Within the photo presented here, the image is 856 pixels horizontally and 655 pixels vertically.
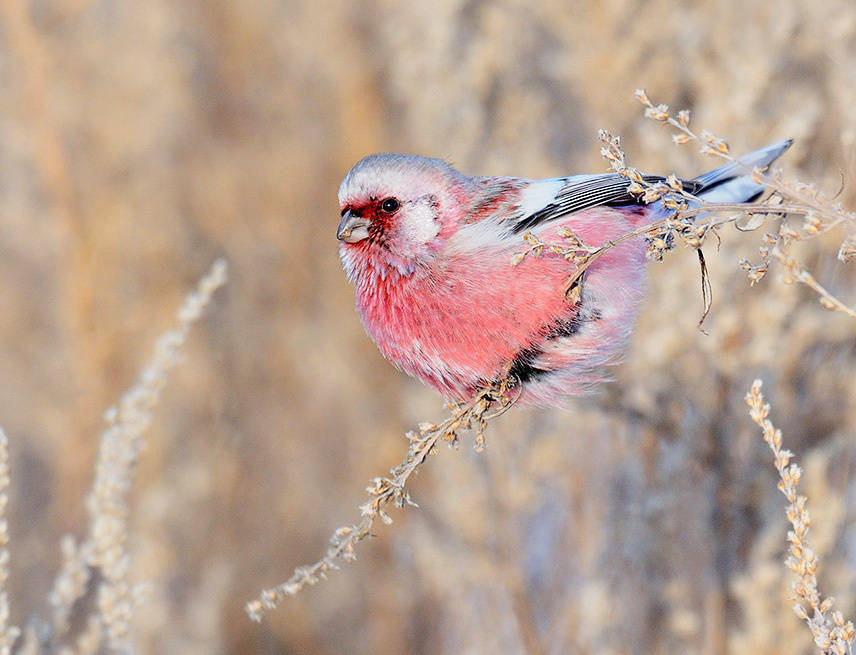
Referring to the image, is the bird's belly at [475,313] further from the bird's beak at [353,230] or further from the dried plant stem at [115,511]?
the dried plant stem at [115,511]

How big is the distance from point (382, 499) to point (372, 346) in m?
2.94

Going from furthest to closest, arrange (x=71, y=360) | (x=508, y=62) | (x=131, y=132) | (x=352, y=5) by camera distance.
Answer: (x=352, y=5) → (x=131, y=132) → (x=71, y=360) → (x=508, y=62)

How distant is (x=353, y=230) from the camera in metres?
1.82

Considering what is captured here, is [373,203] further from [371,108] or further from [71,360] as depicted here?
[371,108]

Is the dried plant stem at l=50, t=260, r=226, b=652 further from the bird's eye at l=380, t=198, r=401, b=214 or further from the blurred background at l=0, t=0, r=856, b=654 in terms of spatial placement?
the blurred background at l=0, t=0, r=856, b=654

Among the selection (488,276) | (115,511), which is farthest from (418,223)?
(115,511)

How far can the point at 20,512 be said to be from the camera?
404 centimetres

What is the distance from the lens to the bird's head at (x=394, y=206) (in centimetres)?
180

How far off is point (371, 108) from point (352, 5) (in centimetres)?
68

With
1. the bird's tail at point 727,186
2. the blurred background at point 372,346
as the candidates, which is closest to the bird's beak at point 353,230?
the bird's tail at point 727,186

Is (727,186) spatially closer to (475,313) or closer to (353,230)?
(475,313)

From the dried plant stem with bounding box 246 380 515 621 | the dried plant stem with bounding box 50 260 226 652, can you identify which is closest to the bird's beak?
the dried plant stem with bounding box 50 260 226 652

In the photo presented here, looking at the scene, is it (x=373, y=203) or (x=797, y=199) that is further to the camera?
(x=373, y=203)

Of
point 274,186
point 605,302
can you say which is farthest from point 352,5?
point 605,302
